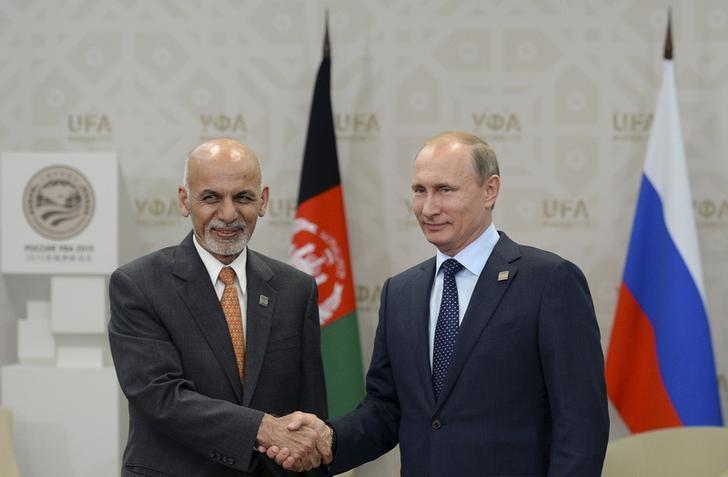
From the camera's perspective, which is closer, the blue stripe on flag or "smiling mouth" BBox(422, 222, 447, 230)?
"smiling mouth" BBox(422, 222, 447, 230)

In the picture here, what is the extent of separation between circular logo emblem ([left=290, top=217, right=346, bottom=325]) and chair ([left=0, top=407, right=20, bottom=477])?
160 cm

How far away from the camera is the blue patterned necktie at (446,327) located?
2746 millimetres

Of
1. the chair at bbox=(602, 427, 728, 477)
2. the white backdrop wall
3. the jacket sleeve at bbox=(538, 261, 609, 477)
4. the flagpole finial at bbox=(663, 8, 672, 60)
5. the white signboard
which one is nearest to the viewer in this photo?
the jacket sleeve at bbox=(538, 261, 609, 477)

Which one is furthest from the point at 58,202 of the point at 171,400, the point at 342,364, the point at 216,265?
the point at 171,400

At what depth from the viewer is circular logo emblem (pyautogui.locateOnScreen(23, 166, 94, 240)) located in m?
4.68

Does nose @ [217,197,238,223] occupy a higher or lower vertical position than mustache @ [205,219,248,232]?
higher

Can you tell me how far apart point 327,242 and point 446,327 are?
86.5 inches

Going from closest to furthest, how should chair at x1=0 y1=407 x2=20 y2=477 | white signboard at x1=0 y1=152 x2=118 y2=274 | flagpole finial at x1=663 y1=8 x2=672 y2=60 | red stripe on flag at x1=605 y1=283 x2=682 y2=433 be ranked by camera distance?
1. chair at x1=0 y1=407 x2=20 y2=477
2. white signboard at x1=0 y1=152 x2=118 y2=274
3. red stripe on flag at x1=605 y1=283 x2=682 y2=433
4. flagpole finial at x1=663 y1=8 x2=672 y2=60

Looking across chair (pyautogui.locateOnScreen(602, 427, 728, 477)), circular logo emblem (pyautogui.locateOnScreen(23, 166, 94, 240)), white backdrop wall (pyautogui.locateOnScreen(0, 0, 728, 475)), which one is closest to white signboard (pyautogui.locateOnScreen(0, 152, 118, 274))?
circular logo emblem (pyautogui.locateOnScreen(23, 166, 94, 240))

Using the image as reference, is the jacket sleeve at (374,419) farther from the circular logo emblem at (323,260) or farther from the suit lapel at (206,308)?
the circular logo emblem at (323,260)

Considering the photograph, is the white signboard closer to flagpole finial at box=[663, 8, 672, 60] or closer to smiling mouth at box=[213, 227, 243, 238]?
smiling mouth at box=[213, 227, 243, 238]

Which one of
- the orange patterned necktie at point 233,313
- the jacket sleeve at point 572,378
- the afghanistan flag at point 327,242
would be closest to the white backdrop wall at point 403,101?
the afghanistan flag at point 327,242

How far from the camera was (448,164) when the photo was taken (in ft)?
9.20

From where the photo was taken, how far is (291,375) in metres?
2.96
